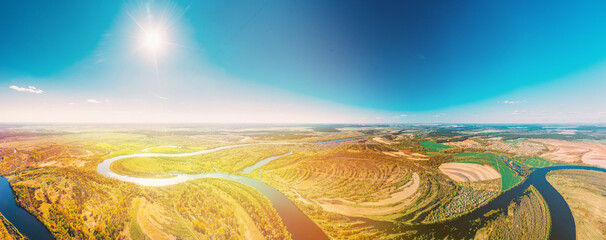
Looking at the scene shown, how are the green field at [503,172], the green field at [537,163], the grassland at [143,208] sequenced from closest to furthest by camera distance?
the grassland at [143,208], the green field at [503,172], the green field at [537,163]

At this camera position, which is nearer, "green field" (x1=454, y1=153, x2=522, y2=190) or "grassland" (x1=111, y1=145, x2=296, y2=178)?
"green field" (x1=454, y1=153, x2=522, y2=190)

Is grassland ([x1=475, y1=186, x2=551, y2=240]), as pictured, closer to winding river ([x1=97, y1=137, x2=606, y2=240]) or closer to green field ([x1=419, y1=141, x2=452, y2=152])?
winding river ([x1=97, y1=137, x2=606, y2=240])

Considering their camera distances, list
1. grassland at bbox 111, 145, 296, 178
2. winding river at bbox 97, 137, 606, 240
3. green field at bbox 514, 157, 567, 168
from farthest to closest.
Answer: green field at bbox 514, 157, 567, 168 < grassland at bbox 111, 145, 296, 178 < winding river at bbox 97, 137, 606, 240

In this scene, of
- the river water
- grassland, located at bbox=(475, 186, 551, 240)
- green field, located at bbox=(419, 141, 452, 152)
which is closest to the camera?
the river water

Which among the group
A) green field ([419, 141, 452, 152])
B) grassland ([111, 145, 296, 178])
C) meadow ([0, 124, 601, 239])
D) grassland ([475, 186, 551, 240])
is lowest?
grassland ([475, 186, 551, 240])

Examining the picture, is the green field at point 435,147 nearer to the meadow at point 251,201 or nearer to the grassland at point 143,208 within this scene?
the meadow at point 251,201

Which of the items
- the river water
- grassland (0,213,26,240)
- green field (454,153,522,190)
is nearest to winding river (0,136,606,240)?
the river water

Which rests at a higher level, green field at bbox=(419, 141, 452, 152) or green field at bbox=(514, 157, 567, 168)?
green field at bbox=(419, 141, 452, 152)

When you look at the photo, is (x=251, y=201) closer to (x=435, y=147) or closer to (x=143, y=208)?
(x=143, y=208)

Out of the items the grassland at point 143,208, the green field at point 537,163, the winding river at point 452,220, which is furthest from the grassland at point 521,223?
the green field at point 537,163
